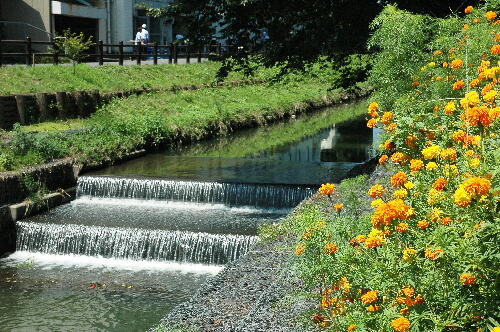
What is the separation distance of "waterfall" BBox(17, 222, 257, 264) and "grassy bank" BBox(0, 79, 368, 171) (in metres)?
2.10

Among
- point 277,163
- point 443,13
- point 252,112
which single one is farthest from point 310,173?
point 252,112

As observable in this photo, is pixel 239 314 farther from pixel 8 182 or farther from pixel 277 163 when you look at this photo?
pixel 277 163

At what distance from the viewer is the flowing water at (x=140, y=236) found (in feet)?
34.0

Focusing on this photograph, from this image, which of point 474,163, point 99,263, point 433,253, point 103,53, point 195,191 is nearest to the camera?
point 433,253

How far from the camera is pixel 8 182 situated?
556 inches

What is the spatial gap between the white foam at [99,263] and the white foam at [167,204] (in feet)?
8.70

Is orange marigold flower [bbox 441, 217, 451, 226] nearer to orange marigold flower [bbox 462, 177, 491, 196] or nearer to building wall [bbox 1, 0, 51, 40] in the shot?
orange marigold flower [bbox 462, 177, 491, 196]

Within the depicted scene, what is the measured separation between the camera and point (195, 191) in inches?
612

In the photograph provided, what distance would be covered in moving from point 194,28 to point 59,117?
25.2 feet

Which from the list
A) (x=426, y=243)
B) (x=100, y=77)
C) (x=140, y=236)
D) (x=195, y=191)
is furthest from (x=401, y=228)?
(x=100, y=77)

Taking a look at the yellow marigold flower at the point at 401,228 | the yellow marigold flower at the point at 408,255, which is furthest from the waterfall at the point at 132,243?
the yellow marigold flower at the point at 408,255

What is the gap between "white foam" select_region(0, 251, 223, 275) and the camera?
12352 millimetres

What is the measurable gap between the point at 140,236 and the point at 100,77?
1452 centimetres

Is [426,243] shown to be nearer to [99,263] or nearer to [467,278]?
[467,278]
